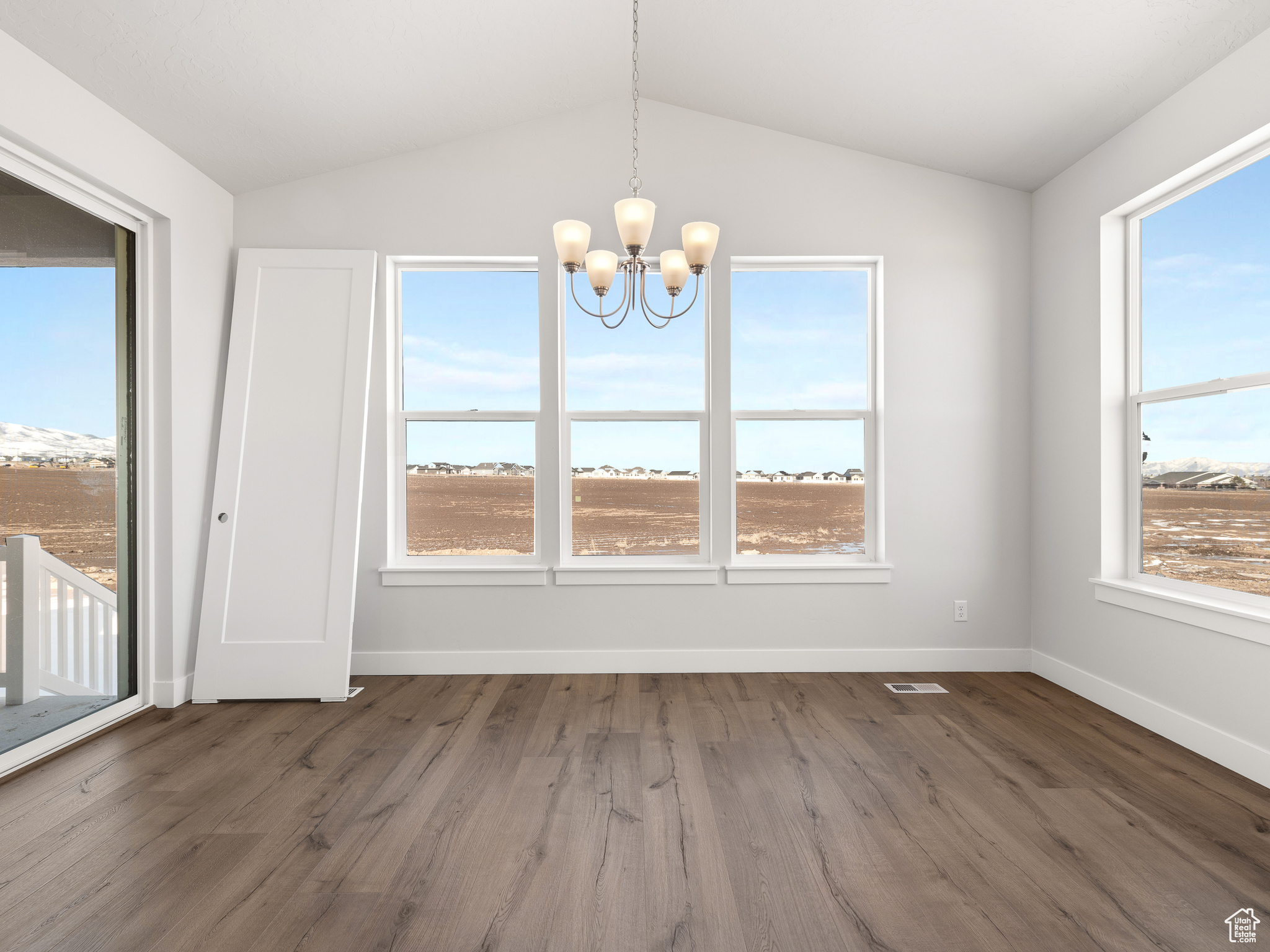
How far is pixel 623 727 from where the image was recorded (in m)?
2.80

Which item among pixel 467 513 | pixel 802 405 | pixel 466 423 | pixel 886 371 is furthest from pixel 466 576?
pixel 886 371

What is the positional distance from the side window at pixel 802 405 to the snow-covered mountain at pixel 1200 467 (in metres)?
1.26

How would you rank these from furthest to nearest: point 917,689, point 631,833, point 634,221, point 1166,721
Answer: point 917,689
point 1166,721
point 634,221
point 631,833

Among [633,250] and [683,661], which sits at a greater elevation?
[633,250]

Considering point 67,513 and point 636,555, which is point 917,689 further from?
point 67,513

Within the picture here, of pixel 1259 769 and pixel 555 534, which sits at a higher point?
pixel 555 534

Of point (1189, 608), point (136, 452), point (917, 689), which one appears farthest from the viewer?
point (917, 689)

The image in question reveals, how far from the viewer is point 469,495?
3.71 metres

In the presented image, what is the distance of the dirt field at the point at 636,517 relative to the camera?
370 centimetres

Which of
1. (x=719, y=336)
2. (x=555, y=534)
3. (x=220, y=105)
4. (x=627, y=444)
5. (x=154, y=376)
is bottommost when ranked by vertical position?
(x=555, y=534)

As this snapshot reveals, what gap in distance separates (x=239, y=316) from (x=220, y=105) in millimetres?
984

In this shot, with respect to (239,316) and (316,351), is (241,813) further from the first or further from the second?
(239,316)

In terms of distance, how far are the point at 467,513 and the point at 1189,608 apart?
3.37m

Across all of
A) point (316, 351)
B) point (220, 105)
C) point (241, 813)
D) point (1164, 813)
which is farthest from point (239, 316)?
point (1164, 813)
